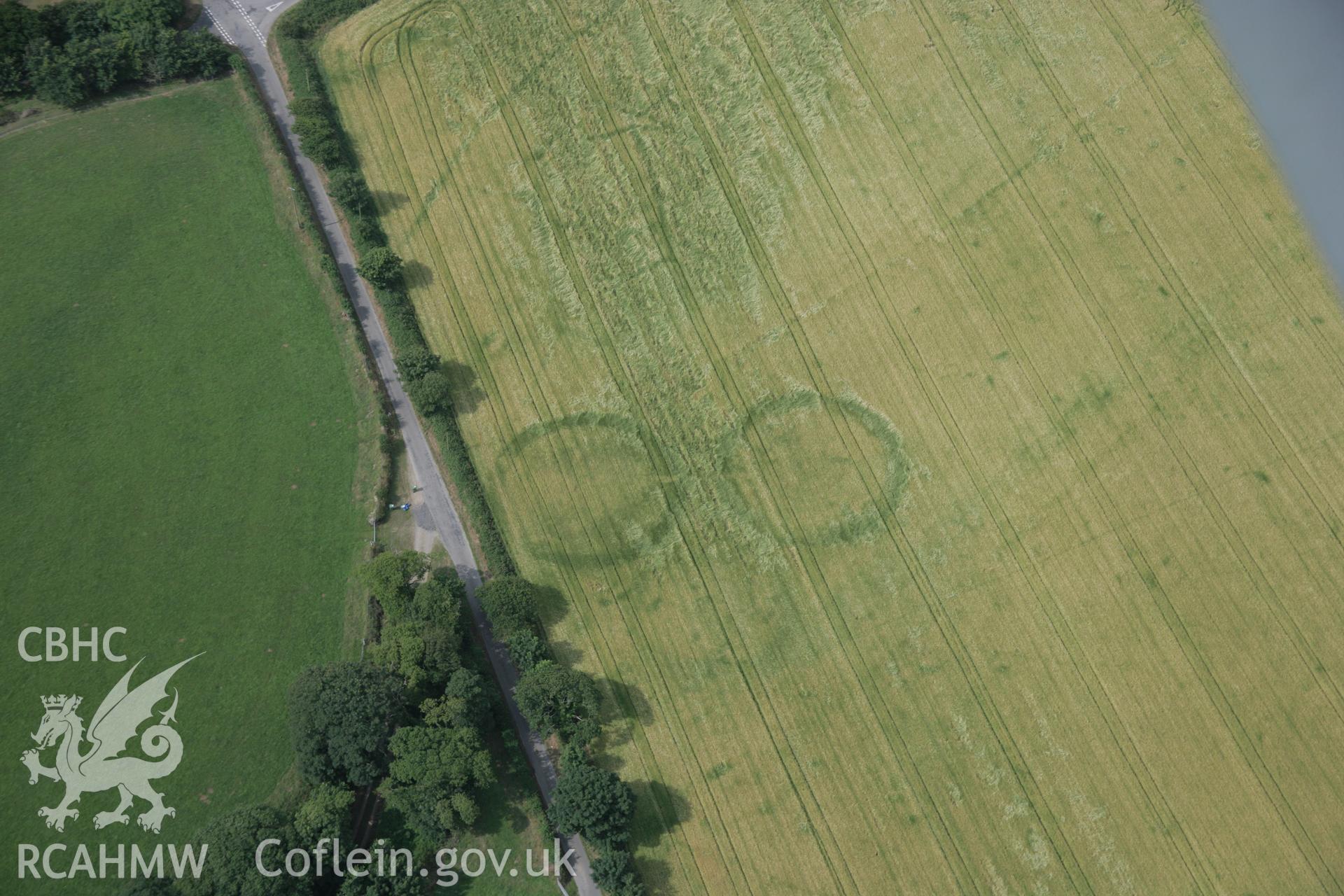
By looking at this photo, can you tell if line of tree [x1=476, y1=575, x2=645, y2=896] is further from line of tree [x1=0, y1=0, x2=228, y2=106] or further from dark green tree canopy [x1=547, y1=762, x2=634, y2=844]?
line of tree [x1=0, y1=0, x2=228, y2=106]

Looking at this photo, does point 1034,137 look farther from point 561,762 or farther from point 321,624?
point 321,624

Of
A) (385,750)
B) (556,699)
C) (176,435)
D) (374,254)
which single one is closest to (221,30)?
(374,254)

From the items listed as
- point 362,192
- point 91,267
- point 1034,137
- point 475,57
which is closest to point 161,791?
point 91,267

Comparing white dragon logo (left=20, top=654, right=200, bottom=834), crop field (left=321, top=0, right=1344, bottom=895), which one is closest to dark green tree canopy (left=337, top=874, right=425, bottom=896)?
white dragon logo (left=20, top=654, right=200, bottom=834)

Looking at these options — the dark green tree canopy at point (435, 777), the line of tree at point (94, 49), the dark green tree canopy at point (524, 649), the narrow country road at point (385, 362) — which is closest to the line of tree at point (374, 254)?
the narrow country road at point (385, 362)

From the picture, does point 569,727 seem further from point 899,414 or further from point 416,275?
point 416,275
